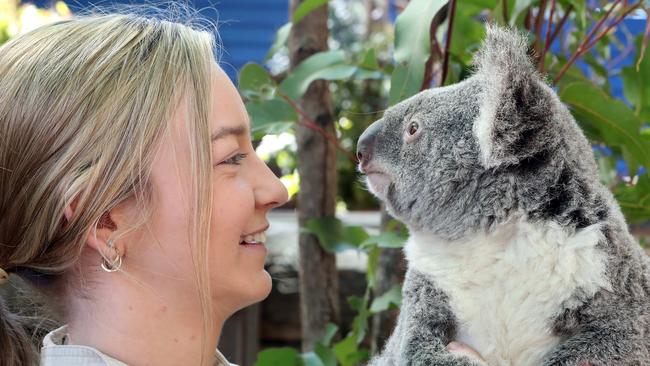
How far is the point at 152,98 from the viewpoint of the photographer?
4.31ft

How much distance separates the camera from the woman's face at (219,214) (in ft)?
4.30

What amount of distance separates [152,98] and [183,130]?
2.9 inches

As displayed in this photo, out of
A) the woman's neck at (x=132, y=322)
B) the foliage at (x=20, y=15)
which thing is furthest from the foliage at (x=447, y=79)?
the foliage at (x=20, y=15)

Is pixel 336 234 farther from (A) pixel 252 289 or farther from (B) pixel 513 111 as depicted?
(B) pixel 513 111

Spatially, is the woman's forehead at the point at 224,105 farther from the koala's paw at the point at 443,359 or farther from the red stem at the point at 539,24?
the red stem at the point at 539,24

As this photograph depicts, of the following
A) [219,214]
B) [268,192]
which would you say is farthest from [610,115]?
[219,214]

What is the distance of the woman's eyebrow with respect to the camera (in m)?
1.35

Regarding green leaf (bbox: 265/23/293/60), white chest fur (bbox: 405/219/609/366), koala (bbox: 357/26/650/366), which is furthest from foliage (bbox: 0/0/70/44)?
white chest fur (bbox: 405/219/609/366)

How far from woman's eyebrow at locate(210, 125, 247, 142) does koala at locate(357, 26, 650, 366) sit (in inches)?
12.0

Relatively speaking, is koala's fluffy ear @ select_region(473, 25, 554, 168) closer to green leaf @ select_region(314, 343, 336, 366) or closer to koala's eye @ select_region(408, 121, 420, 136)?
koala's eye @ select_region(408, 121, 420, 136)

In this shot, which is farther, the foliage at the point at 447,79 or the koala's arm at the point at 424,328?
the foliage at the point at 447,79

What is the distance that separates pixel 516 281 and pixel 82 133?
761 mm

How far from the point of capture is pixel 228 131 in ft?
4.52

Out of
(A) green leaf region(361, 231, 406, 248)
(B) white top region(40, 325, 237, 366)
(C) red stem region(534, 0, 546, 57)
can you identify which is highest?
(C) red stem region(534, 0, 546, 57)
